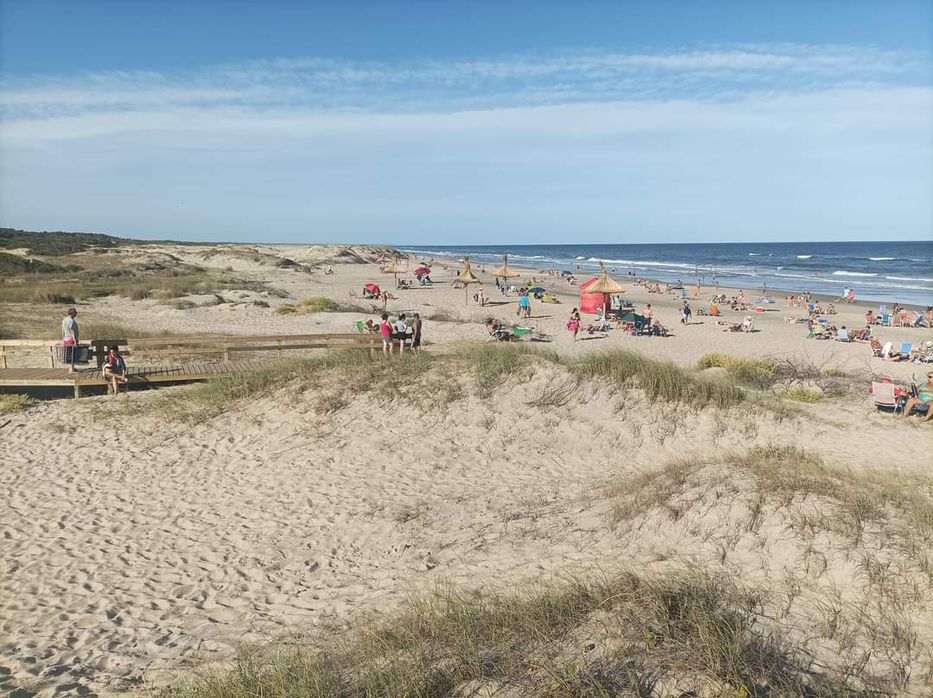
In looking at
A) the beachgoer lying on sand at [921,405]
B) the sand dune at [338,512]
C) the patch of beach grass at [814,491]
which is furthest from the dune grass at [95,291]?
the beachgoer lying on sand at [921,405]

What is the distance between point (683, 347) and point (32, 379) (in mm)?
17765

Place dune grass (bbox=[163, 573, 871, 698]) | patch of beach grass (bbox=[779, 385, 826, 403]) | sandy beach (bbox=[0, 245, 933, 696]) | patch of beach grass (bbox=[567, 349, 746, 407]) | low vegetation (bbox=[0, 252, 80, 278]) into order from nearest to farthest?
dune grass (bbox=[163, 573, 871, 698]), sandy beach (bbox=[0, 245, 933, 696]), patch of beach grass (bbox=[567, 349, 746, 407]), patch of beach grass (bbox=[779, 385, 826, 403]), low vegetation (bbox=[0, 252, 80, 278])

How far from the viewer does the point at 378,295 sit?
109 feet

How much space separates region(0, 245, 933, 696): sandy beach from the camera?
5.12 meters

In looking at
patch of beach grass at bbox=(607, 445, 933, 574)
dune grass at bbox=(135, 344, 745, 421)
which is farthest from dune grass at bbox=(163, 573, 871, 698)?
dune grass at bbox=(135, 344, 745, 421)

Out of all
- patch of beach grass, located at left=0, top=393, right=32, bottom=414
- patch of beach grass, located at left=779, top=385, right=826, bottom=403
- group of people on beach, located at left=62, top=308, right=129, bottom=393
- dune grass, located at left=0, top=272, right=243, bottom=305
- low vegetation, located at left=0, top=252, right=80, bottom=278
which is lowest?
patch of beach grass, located at left=0, top=393, right=32, bottom=414

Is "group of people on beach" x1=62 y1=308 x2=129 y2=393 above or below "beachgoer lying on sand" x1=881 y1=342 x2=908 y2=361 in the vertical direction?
above

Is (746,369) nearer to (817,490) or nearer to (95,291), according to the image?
(817,490)

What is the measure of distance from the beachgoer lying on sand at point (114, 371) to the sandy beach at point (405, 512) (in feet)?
1.39

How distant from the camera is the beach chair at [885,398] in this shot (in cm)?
1142

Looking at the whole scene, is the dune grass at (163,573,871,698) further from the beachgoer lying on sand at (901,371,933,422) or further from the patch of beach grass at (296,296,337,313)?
the patch of beach grass at (296,296,337,313)

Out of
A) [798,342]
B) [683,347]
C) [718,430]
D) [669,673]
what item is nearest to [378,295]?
[683,347]

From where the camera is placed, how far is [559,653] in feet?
13.1

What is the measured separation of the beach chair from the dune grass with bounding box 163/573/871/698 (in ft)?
28.1
